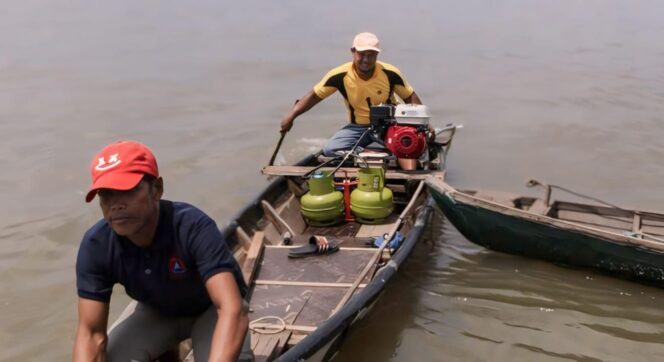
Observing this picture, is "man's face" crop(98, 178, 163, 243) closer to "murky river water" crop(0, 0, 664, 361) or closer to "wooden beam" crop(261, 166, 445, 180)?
"murky river water" crop(0, 0, 664, 361)

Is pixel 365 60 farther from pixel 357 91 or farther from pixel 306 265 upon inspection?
pixel 306 265

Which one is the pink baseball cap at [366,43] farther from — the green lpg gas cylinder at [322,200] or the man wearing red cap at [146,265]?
the man wearing red cap at [146,265]

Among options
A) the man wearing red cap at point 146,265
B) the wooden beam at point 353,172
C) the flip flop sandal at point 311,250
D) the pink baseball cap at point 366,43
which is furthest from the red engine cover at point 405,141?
the man wearing red cap at point 146,265

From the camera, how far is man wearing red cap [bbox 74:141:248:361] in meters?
2.79

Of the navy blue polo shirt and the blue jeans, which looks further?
the blue jeans

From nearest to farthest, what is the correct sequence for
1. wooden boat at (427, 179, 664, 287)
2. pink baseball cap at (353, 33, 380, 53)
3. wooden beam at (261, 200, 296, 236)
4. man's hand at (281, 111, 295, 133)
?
wooden boat at (427, 179, 664, 287)
wooden beam at (261, 200, 296, 236)
pink baseball cap at (353, 33, 380, 53)
man's hand at (281, 111, 295, 133)

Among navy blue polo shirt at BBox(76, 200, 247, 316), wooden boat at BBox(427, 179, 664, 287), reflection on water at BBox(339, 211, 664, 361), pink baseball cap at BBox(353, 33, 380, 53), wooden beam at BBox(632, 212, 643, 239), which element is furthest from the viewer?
pink baseball cap at BBox(353, 33, 380, 53)

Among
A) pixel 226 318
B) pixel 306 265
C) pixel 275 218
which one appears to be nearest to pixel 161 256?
pixel 226 318

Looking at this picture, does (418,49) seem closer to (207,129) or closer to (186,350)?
(207,129)

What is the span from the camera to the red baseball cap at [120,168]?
2709 millimetres

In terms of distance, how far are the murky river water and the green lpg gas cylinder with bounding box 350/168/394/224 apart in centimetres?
66

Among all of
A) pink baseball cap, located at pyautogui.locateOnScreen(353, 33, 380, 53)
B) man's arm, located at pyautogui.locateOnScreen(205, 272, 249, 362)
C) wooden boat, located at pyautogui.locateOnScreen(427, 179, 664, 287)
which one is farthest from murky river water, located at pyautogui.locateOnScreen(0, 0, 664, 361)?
man's arm, located at pyautogui.locateOnScreen(205, 272, 249, 362)

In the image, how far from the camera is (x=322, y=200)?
20.0ft

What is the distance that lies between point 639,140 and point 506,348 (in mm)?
7524
